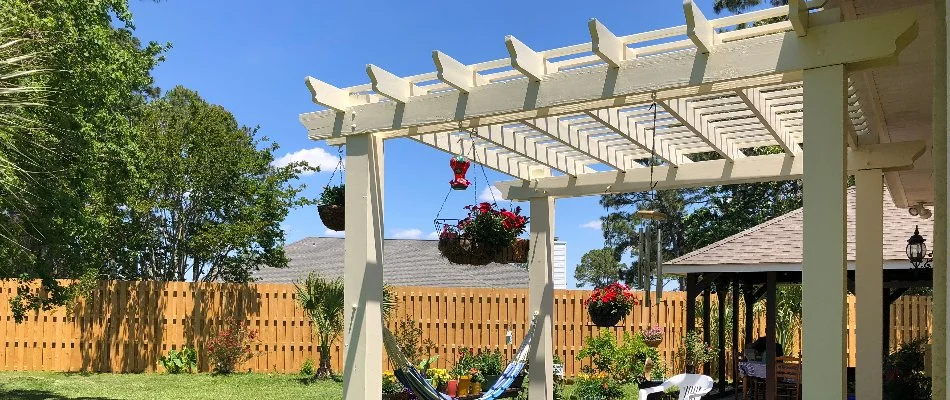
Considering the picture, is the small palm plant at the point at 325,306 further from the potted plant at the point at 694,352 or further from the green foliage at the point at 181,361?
the potted plant at the point at 694,352

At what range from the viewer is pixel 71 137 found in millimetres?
7984

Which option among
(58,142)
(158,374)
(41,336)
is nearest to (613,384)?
(58,142)

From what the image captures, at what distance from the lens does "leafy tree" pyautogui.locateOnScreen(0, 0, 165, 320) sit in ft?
24.6

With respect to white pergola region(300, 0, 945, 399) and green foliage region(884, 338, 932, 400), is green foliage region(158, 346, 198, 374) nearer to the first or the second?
white pergola region(300, 0, 945, 399)

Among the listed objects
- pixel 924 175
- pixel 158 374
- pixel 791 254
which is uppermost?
pixel 924 175

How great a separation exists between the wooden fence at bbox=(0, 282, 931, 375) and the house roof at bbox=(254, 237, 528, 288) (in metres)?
6.61

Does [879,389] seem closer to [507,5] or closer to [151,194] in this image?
[151,194]

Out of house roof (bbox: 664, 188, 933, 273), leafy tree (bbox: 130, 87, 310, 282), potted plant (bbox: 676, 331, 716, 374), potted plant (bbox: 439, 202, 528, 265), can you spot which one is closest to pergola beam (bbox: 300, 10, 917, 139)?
potted plant (bbox: 439, 202, 528, 265)

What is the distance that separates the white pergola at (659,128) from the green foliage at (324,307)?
5160mm

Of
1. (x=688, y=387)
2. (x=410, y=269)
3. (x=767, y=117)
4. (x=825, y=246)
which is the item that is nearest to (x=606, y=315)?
(x=688, y=387)

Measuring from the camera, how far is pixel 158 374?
1373cm

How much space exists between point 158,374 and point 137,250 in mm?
3933

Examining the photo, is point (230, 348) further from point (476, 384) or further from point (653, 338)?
point (653, 338)

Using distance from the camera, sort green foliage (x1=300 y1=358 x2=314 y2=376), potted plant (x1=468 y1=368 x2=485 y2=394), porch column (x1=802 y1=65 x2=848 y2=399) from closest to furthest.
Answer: porch column (x1=802 y1=65 x2=848 y2=399), potted plant (x1=468 y1=368 x2=485 y2=394), green foliage (x1=300 y1=358 x2=314 y2=376)
